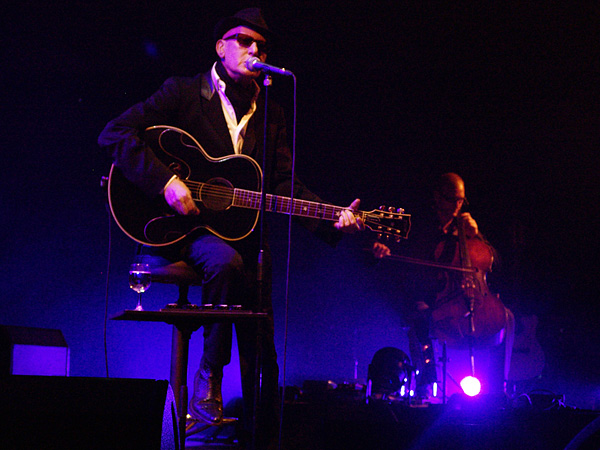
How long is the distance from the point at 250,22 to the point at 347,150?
191 centimetres

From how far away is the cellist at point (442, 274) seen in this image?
420cm

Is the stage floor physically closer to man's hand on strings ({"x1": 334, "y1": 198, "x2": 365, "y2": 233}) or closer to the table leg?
the table leg

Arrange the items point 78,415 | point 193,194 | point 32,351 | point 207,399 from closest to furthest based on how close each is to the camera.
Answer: point 78,415
point 207,399
point 193,194
point 32,351

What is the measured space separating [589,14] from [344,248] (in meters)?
2.74

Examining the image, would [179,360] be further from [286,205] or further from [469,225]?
[469,225]

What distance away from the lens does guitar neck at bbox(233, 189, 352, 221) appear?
2.87 m

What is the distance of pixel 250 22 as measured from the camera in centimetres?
308

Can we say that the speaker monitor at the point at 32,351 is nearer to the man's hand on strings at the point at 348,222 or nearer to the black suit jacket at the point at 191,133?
the black suit jacket at the point at 191,133

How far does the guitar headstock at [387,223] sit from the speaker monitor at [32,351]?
6.45 feet

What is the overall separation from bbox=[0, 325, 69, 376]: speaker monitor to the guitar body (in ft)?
3.02

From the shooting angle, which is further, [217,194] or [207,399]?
[217,194]

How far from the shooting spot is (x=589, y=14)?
4.41 m

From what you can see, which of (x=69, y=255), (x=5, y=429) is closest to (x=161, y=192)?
(x=69, y=255)

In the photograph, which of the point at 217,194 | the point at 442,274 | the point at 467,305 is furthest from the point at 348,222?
the point at 442,274
